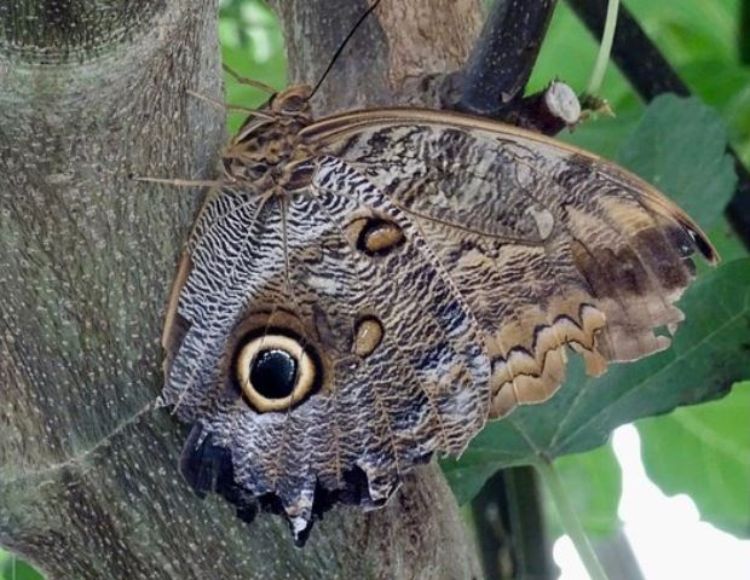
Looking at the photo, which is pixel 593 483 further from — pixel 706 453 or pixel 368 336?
pixel 368 336

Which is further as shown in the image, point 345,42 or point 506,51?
point 345,42

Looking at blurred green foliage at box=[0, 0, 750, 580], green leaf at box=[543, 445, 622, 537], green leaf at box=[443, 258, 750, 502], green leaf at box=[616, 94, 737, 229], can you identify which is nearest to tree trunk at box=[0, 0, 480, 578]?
green leaf at box=[443, 258, 750, 502]

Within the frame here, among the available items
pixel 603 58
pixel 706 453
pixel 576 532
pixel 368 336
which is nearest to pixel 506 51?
pixel 603 58

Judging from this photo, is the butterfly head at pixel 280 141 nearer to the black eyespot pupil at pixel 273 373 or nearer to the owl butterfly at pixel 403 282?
the owl butterfly at pixel 403 282

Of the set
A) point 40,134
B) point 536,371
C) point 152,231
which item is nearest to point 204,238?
point 152,231

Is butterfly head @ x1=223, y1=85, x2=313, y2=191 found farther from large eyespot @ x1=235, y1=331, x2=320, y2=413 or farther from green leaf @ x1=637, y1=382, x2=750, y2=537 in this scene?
green leaf @ x1=637, y1=382, x2=750, y2=537

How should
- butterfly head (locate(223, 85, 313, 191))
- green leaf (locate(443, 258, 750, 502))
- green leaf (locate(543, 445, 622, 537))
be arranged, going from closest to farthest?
butterfly head (locate(223, 85, 313, 191)), green leaf (locate(443, 258, 750, 502)), green leaf (locate(543, 445, 622, 537))

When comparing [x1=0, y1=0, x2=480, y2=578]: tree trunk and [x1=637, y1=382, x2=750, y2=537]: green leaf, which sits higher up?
[x1=637, y1=382, x2=750, y2=537]: green leaf
